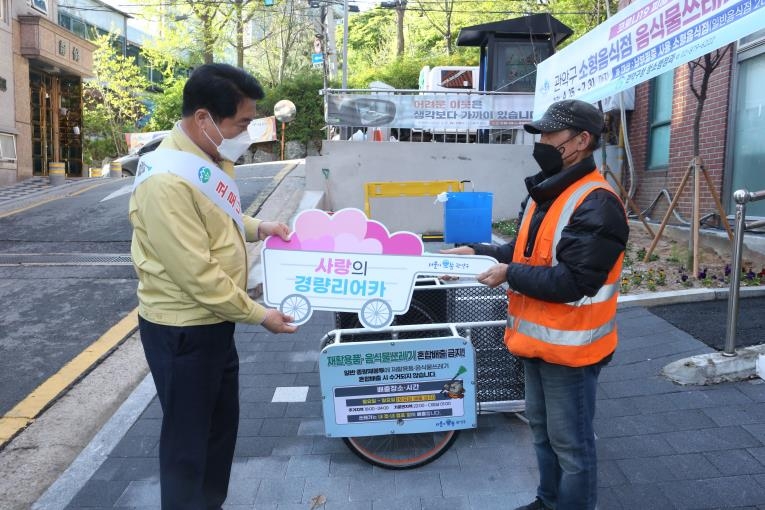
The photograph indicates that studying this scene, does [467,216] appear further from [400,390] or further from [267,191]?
[267,191]

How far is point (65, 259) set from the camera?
766cm

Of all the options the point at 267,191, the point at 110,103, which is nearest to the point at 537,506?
the point at 267,191

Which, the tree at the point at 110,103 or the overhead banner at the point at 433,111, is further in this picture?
the tree at the point at 110,103

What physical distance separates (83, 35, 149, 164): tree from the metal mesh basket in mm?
32427

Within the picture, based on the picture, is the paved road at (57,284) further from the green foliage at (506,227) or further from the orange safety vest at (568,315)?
the green foliage at (506,227)

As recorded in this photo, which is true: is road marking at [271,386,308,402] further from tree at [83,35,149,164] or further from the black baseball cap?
tree at [83,35,149,164]

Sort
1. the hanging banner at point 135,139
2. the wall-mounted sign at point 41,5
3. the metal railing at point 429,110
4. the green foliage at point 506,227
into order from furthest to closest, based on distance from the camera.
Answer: the hanging banner at point 135,139
the wall-mounted sign at point 41,5
the metal railing at point 429,110
the green foliage at point 506,227

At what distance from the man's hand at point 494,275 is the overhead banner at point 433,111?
8.55m

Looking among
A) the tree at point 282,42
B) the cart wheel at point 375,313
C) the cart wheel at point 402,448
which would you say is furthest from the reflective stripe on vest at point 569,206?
the tree at point 282,42

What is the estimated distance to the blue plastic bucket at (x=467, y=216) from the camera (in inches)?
180

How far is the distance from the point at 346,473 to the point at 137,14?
31352 millimetres

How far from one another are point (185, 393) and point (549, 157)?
67.4 inches

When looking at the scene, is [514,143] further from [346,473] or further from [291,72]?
[291,72]

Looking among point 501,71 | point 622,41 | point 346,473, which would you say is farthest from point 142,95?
point 346,473
